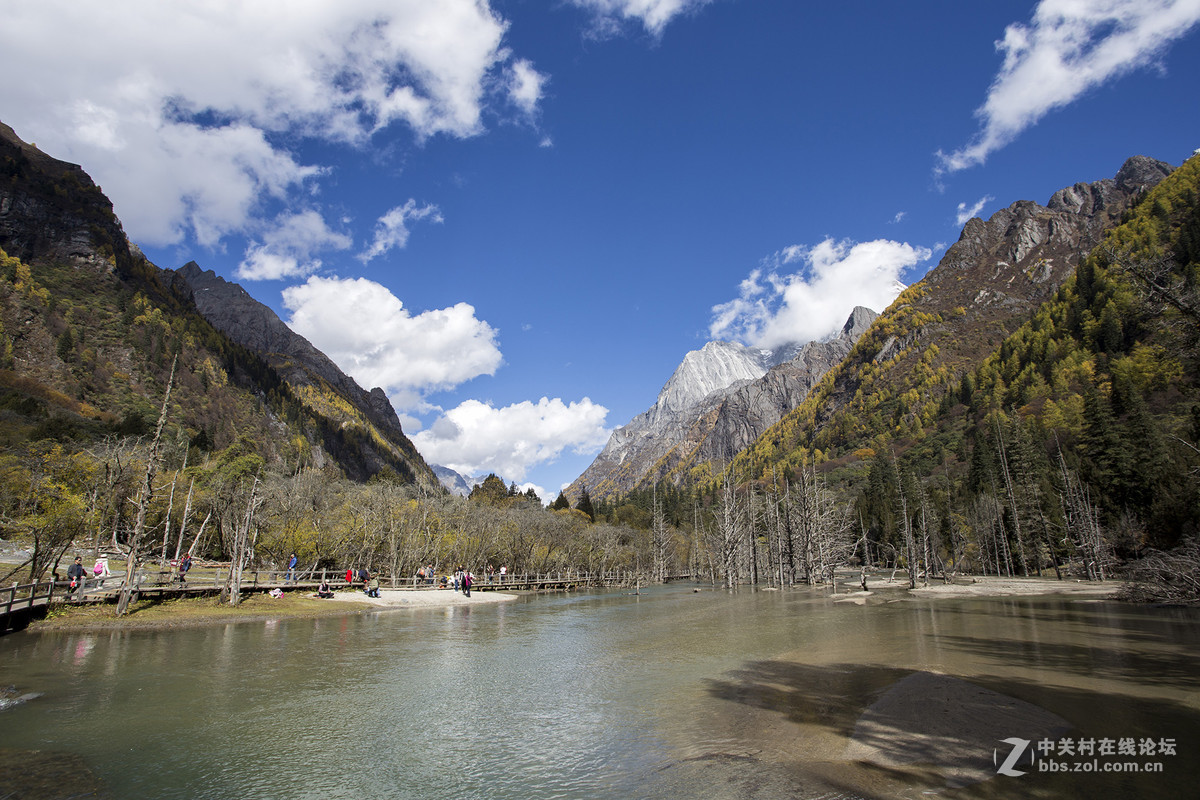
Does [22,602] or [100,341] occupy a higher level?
[100,341]

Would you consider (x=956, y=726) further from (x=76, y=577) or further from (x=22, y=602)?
(x=76, y=577)

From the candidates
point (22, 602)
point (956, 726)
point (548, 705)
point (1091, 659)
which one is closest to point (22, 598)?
point (22, 602)

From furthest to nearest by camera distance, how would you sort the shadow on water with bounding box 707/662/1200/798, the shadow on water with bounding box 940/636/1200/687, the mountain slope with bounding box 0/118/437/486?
the mountain slope with bounding box 0/118/437/486, the shadow on water with bounding box 940/636/1200/687, the shadow on water with bounding box 707/662/1200/798

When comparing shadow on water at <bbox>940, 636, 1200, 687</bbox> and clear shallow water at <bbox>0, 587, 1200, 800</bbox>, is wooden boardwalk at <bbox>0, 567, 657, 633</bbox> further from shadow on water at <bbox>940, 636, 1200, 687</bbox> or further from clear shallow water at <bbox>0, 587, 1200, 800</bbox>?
shadow on water at <bbox>940, 636, 1200, 687</bbox>

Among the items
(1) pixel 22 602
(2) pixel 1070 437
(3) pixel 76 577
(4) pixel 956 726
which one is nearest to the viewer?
(4) pixel 956 726

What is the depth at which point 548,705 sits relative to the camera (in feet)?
48.8

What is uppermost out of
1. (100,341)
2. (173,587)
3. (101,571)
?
(100,341)

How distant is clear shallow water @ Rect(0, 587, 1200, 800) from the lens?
924cm

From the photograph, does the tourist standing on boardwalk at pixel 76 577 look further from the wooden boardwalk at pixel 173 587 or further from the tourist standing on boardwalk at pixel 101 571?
the tourist standing on boardwalk at pixel 101 571

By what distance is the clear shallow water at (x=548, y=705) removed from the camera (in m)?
9.24

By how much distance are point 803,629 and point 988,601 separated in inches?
887

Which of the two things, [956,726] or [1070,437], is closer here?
[956,726]

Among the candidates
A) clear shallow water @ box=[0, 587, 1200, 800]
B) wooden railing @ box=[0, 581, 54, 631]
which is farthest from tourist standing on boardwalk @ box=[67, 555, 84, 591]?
clear shallow water @ box=[0, 587, 1200, 800]

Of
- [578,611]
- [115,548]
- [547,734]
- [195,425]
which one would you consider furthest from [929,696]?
[195,425]
